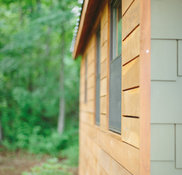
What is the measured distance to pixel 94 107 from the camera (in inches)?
160

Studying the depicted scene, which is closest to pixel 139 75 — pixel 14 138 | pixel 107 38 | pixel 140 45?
pixel 140 45

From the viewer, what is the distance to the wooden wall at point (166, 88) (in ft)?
4.93

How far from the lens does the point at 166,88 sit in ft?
5.09

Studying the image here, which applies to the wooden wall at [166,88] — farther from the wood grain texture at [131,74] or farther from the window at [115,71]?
the window at [115,71]

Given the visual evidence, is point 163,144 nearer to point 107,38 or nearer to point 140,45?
point 140,45

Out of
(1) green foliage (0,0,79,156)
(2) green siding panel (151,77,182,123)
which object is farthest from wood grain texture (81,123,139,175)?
(1) green foliage (0,0,79,156)

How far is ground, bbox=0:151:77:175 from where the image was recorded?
9.66 m

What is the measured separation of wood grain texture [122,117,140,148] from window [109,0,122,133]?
33 centimetres

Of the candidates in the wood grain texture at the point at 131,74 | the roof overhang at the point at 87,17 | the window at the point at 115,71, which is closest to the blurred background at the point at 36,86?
the roof overhang at the point at 87,17

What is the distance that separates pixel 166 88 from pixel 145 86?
144 millimetres

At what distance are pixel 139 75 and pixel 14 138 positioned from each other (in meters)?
13.4

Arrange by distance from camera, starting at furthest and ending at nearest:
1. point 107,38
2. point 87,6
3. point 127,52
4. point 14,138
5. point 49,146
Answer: point 14,138, point 49,146, point 87,6, point 107,38, point 127,52

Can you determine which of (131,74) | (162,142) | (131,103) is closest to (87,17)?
(131,74)

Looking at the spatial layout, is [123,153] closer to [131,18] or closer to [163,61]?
[163,61]
